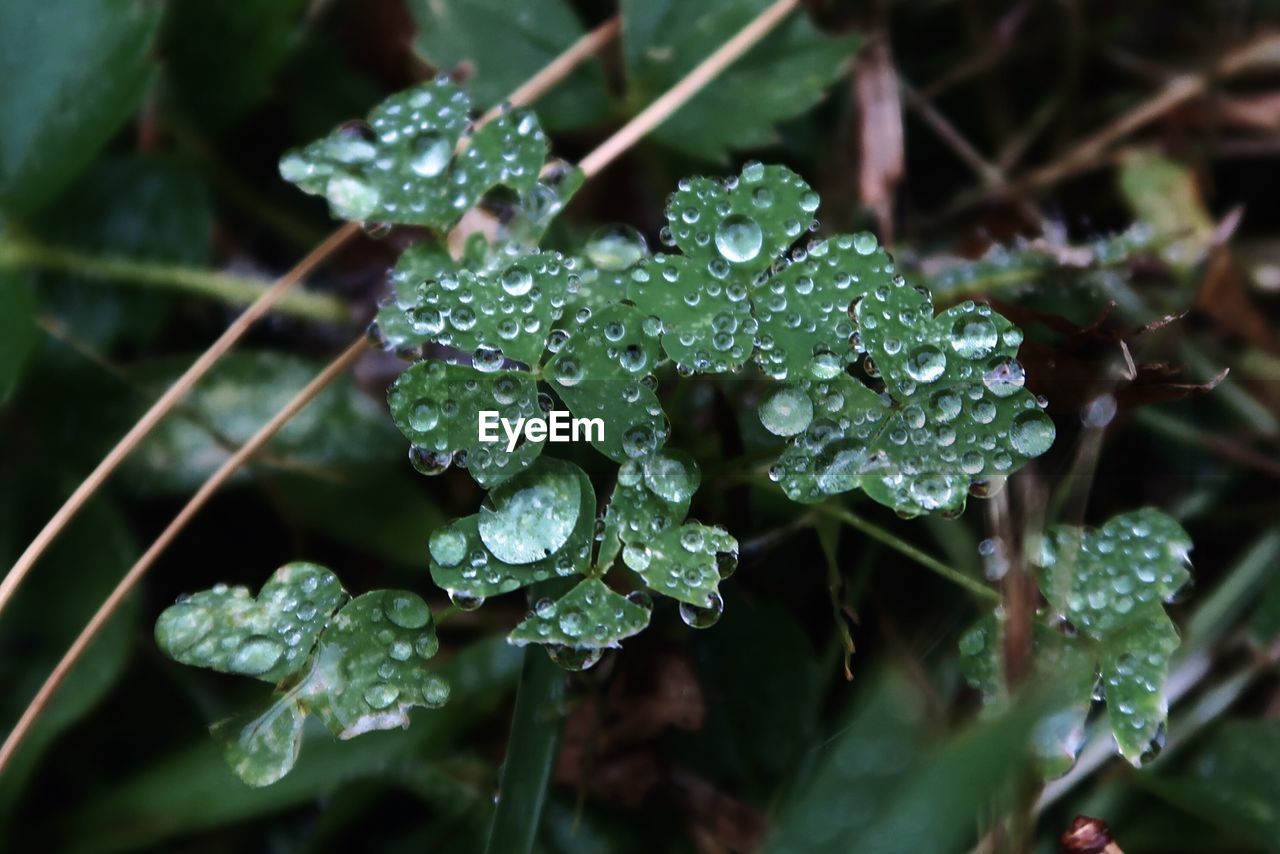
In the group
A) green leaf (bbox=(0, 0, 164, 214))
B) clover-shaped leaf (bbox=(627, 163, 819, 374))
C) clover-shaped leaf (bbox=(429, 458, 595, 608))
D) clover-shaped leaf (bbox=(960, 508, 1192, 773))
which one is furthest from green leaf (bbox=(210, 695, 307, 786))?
green leaf (bbox=(0, 0, 164, 214))

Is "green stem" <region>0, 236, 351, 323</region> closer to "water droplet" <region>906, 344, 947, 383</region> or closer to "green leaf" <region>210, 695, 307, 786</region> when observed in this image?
"green leaf" <region>210, 695, 307, 786</region>

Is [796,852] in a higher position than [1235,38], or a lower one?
higher

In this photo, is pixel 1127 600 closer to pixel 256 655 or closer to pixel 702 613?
pixel 702 613

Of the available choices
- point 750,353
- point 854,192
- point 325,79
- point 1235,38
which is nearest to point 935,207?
point 854,192

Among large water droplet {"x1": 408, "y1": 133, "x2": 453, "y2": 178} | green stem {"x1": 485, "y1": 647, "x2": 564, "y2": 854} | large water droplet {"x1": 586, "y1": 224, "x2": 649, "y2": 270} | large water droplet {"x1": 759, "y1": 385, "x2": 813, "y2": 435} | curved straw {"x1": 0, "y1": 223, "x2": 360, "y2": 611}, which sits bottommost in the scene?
green stem {"x1": 485, "y1": 647, "x2": 564, "y2": 854}

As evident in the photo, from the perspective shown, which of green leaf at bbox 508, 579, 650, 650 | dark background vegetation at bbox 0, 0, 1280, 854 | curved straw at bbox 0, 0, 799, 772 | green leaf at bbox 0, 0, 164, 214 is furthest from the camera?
green leaf at bbox 0, 0, 164, 214

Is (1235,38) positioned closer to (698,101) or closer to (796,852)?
(698,101)

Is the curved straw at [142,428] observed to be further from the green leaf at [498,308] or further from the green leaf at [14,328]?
the green leaf at [498,308]
